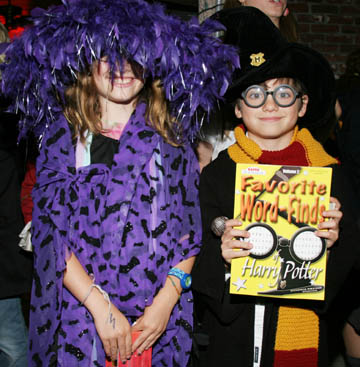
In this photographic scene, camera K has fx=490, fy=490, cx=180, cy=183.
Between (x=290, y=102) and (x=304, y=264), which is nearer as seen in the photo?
(x=304, y=264)

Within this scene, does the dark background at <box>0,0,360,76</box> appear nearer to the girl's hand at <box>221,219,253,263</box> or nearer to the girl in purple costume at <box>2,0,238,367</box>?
the girl in purple costume at <box>2,0,238,367</box>

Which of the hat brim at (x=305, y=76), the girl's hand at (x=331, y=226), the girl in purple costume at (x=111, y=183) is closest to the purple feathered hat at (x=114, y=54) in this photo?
the girl in purple costume at (x=111, y=183)

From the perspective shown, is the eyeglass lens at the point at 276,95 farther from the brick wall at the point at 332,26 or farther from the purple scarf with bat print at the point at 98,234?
the brick wall at the point at 332,26

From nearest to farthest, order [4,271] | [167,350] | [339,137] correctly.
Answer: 1. [167,350]
2. [4,271]
3. [339,137]

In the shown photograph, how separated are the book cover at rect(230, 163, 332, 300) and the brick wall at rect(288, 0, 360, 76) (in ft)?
12.0

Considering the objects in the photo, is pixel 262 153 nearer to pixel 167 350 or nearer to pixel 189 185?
pixel 189 185

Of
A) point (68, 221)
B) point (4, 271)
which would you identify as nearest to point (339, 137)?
point (68, 221)

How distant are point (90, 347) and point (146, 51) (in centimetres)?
117

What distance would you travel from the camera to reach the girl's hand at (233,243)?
1.87 m

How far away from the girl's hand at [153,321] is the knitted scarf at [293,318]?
48 cm

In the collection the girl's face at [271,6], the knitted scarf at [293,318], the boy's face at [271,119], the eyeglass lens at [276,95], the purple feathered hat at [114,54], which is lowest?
the knitted scarf at [293,318]

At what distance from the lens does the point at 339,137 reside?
2.79 m

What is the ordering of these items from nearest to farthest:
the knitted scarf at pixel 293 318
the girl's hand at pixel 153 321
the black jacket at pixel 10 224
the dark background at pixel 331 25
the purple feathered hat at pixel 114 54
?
the purple feathered hat at pixel 114 54 < the girl's hand at pixel 153 321 < the knitted scarf at pixel 293 318 < the black jacket at pixel 10 224 < the dark background at pixel 331 25

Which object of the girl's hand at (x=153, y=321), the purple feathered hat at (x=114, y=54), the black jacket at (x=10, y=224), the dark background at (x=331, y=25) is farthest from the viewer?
the dark background at (x=331, y=25)
